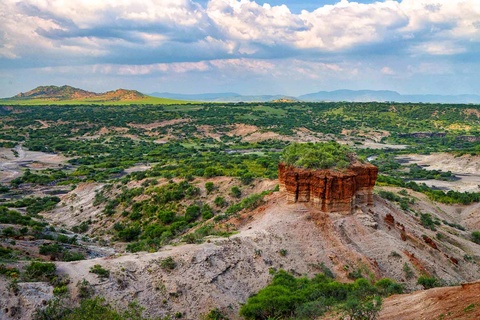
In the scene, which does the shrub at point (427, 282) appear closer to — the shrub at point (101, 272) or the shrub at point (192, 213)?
the shrub at point (101, 272)

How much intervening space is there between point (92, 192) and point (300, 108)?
13983cm

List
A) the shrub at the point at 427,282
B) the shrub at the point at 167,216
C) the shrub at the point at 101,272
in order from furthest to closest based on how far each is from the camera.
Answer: the shrub at the point at 167,216 < the shrub at the point at 427,282 < the shrub at the point at 101,272

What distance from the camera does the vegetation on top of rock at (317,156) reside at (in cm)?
2992

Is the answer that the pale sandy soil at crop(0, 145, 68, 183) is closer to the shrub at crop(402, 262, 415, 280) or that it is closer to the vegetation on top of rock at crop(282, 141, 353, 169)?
the vegetation on top of rock at crop(282, 141, 353, 169)

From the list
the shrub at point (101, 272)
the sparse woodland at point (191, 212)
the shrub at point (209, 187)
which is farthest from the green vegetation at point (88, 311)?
the shrub at point (209, 187)

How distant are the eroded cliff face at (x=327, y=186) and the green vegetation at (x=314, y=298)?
604cm

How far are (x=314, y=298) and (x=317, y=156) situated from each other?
11.8 meters

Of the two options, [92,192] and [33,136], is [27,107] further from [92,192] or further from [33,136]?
[92,192]

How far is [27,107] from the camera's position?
19862cm

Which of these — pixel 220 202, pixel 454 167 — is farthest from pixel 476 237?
pixel 454 167

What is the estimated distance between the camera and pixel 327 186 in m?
28.9

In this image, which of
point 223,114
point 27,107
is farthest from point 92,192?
point 27,107

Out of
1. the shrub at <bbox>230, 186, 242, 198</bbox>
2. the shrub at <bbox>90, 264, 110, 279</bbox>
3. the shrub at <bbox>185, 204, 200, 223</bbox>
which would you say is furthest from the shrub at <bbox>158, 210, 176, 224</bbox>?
the shrub at <bbox>90, 264, 110, 279</bbox>

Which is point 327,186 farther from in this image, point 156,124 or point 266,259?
point 156,124
